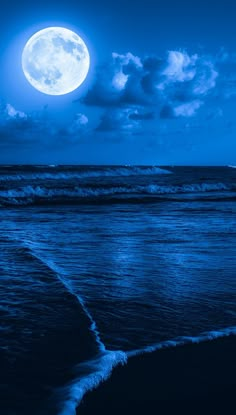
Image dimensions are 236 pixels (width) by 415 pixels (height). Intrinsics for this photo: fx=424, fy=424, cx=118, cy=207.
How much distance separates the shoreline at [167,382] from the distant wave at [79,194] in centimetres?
1697

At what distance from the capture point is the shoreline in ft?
8.44

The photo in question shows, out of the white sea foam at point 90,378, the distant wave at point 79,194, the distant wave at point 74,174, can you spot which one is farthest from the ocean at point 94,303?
the distant wave at point 74,174

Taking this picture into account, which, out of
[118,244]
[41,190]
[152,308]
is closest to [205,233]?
[118,244]

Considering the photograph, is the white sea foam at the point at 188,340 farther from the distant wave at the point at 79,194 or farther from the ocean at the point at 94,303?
the distant wave at the point at 79,194

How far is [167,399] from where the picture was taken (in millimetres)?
2627

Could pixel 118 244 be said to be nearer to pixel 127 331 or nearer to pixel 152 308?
pixel 152 308

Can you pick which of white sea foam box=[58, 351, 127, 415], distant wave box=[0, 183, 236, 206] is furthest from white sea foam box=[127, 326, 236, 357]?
distant wave box=[0, 183, 236, 206]

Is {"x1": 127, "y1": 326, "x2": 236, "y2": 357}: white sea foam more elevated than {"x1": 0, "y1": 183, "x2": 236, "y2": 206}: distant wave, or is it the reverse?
{"x1": 0, "y1": 183, "x2": 236, "y2": 206}: distant wave

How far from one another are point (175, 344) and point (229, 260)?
3376 mm

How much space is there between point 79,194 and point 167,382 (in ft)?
72.6

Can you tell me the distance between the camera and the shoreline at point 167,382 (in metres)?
Result: 2.57

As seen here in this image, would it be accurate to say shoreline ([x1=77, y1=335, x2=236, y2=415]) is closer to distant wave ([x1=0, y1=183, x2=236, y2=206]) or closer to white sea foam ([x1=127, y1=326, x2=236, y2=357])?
white sea foam ([x1=127, y1=326, x2=236, y2=357])

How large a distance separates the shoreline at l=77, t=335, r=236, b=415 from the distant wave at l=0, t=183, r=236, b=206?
55.7 feet

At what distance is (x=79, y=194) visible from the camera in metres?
24.7
